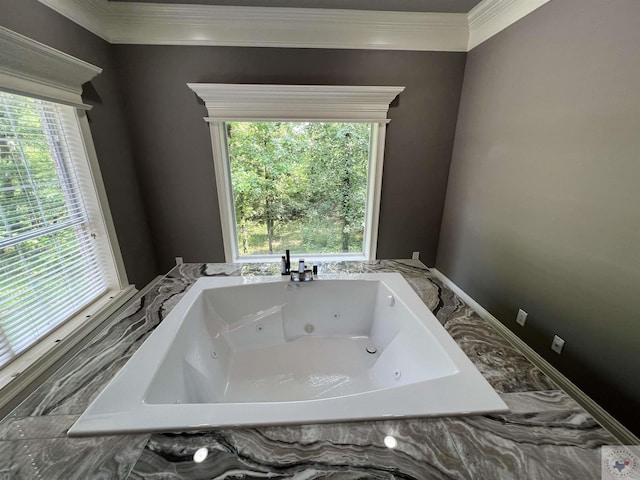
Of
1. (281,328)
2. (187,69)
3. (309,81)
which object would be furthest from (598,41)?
(187,69)

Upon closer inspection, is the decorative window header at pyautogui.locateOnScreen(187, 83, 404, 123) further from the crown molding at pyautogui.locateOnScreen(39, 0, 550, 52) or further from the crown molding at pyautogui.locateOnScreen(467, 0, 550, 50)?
the crown molding at pyautogui.locateOnScreen(467, 0, 550, 50)

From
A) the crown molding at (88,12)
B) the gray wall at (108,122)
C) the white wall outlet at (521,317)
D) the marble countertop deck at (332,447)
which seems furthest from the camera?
the white wall outlet at (521,317)

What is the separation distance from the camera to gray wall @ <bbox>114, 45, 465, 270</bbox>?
2115 millimetres

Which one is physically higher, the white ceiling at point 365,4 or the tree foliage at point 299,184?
the white ceiling at point 365,4

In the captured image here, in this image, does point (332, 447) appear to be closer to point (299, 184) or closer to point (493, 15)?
point (299, 184)

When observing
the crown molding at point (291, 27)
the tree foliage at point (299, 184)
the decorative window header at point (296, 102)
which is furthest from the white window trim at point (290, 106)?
the crown molding at point (291, 27)

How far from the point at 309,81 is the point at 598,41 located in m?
1.81

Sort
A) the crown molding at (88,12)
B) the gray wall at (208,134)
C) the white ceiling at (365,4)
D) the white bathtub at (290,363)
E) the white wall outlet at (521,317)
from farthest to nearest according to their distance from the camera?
the gray wall at (208,134), the white ceiling at (365,4), the white wall outlet at (521,317), the crown molding at (88,12), the white bathtub at (290,363)

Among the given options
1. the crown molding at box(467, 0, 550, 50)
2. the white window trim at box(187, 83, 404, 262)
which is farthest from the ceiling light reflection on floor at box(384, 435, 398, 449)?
the crown molding at box(467, 0, 550, 50)

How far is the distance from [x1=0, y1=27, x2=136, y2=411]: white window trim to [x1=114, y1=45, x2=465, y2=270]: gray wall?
55cm

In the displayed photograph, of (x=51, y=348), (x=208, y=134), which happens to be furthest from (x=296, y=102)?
(x=51, y=348)

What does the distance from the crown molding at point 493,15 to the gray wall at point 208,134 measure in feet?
0.66

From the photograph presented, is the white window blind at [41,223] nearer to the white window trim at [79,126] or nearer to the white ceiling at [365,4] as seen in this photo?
the white window trim at [79,126]

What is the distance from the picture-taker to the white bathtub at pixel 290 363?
0.94 metres
